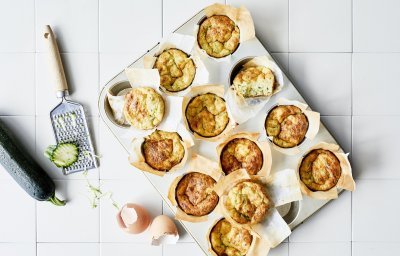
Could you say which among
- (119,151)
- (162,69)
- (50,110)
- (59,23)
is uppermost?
(59,23)

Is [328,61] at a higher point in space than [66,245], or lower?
higher

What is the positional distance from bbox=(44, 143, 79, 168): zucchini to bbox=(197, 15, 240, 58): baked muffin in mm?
876

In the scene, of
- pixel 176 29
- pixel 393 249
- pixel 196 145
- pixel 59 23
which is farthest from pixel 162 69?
pixel 393 249

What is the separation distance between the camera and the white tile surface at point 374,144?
2539mm

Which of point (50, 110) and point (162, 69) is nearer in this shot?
point (162, 69)

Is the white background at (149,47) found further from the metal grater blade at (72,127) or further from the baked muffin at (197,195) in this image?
the baked muffin at (197,195)

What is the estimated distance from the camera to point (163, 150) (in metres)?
2.38

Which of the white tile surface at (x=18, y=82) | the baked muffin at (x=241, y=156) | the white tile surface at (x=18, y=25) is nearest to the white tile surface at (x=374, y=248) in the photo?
the baked muffin at (x=241, y=156)

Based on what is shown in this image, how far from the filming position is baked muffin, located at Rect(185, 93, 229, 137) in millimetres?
2367

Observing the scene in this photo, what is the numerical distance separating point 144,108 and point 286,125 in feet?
2.35

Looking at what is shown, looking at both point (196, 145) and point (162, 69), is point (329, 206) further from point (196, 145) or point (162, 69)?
point (162, 69)

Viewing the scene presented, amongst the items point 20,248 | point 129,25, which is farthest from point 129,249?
point 129,25

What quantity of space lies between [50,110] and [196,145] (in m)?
0.83

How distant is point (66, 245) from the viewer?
259 cm
